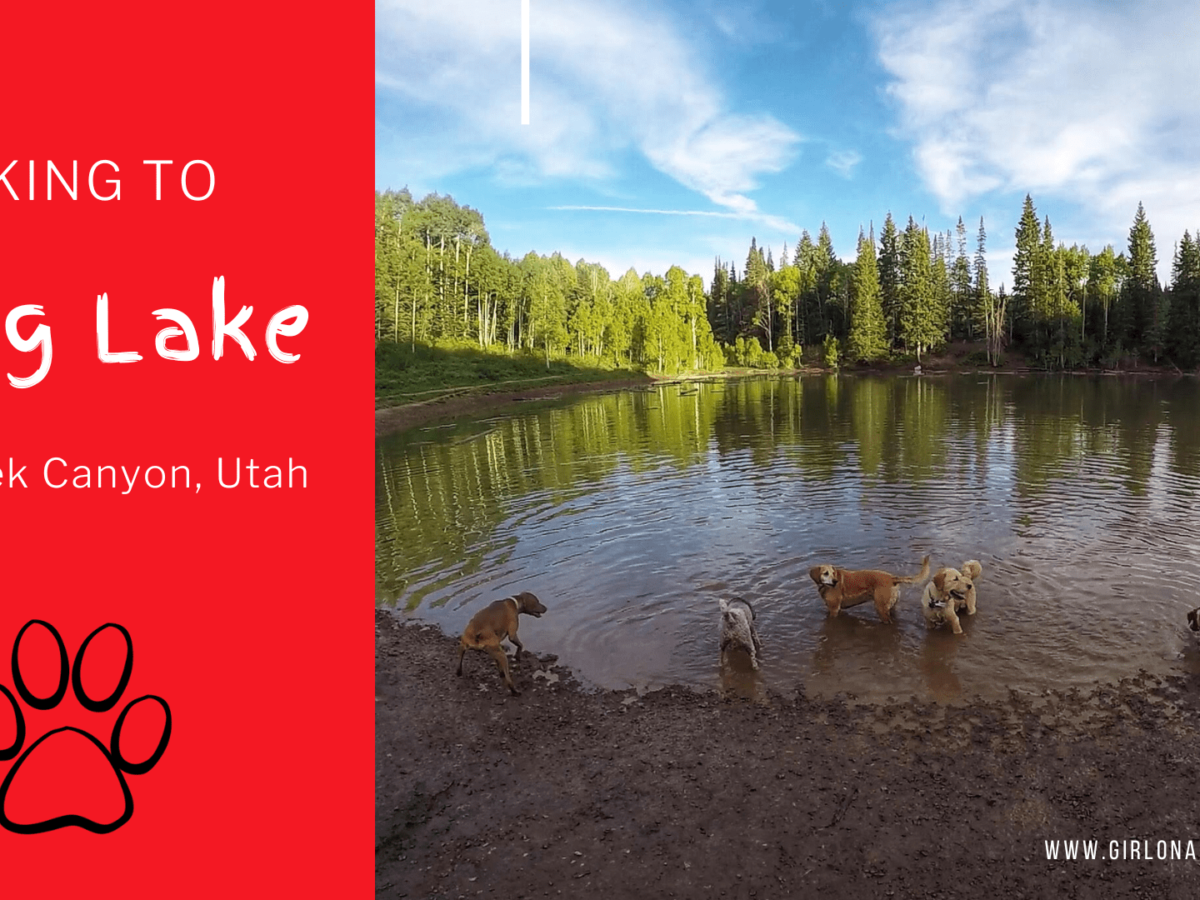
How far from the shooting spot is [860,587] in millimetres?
10961

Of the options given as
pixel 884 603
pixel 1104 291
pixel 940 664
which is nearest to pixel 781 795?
pixel 940 664

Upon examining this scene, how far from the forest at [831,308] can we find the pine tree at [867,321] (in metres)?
0.22

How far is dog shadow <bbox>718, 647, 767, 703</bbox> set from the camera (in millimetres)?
8938

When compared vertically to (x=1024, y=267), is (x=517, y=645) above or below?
below

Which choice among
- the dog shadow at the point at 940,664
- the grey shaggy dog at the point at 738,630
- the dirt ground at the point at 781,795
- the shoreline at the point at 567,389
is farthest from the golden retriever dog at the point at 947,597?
the shoreline at the point at 567,389

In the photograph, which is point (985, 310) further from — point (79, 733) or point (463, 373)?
point (79, 733)

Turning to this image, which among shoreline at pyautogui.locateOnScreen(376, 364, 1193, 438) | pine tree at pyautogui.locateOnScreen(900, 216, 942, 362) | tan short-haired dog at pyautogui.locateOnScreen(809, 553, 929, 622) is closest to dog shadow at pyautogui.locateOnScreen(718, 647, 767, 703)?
tan short-haired dog at pyautogui.locateOnScreen(809, 553, 929, 622)

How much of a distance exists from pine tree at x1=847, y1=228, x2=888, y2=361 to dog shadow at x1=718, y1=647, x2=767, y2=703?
106178 mm

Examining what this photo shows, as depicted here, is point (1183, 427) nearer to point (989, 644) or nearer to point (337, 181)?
point (989, 644)

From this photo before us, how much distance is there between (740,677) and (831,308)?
126340 millimetres

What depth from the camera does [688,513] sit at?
1911cm

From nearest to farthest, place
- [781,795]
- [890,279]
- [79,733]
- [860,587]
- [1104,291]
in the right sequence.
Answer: [79,733], [781,795], [860,587], [1104,291], [890,279]

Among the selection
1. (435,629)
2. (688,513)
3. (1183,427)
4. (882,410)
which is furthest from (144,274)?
(882,410)

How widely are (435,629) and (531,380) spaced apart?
221 feet
